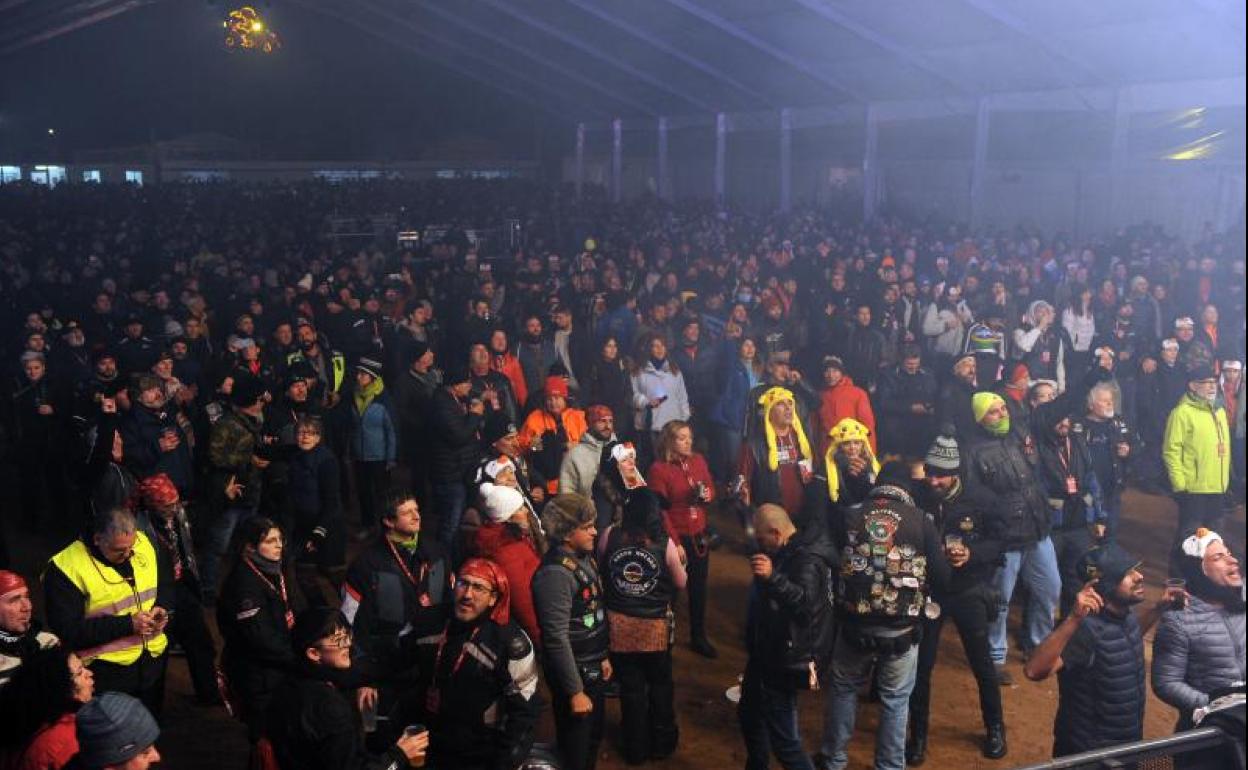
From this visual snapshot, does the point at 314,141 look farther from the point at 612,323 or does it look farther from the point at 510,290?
the point at 612,323

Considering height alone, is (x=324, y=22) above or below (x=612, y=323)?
above

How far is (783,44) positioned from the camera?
19.6 m

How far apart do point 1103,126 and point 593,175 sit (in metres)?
21.1

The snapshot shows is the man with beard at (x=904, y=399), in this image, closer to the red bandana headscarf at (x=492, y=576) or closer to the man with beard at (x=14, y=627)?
the red bandana headscarf at (x=492, y=576)

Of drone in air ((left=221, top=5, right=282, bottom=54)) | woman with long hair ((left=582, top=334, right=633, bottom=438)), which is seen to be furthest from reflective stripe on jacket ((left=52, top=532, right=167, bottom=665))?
drone in air ((left=221, top=5, right=282, bottom=54))

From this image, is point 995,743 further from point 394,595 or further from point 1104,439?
point 394,595

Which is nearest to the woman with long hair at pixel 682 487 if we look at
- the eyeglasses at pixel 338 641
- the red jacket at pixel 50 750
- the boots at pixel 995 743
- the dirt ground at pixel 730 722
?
the dirt ground at pixel 730 722

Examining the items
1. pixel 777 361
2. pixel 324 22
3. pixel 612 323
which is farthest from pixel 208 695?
pixel 324 22

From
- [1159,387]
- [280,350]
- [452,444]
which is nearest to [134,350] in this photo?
[280,350]

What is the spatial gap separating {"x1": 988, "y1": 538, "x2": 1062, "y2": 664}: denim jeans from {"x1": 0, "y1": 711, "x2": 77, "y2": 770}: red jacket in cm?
439

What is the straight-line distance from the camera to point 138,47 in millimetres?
31938

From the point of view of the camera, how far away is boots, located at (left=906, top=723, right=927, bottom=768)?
5.02 m

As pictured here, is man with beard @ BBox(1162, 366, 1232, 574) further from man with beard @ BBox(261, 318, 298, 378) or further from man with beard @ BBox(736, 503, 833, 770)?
man with beard @ BBox(261, 318, 298, 378)

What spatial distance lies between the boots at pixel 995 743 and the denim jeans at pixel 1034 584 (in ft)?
2.23
